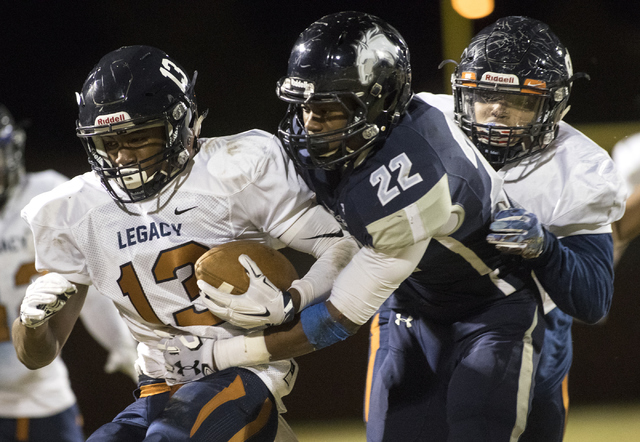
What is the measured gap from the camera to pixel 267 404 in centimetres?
166

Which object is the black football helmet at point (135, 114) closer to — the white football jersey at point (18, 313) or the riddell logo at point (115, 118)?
the riddell logo at point (115, 118)

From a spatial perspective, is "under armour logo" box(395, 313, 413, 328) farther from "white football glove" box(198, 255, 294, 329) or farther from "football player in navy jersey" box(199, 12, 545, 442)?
"white football glove" box(198, 255, 294, 329)

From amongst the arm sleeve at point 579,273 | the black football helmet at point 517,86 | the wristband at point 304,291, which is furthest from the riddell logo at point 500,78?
the wristband at point 304,291

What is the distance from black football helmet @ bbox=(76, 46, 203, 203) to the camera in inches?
65.6

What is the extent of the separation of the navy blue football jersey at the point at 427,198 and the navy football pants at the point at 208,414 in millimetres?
456

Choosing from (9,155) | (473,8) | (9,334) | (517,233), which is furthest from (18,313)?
(473,8)

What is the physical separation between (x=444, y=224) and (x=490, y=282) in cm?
37

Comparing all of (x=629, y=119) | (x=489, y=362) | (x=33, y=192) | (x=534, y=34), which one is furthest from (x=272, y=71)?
(x=489, y=362)

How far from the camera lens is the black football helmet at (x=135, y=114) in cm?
167

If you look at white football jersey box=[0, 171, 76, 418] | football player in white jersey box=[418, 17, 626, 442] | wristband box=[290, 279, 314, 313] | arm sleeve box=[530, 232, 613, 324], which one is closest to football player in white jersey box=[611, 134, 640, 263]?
football player in white jersey box=[418, 17, 626, 442]

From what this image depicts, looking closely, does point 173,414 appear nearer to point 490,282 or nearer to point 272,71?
point 490,282

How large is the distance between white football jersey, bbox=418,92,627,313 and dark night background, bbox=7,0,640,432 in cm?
129

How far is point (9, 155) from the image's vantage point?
2.90m

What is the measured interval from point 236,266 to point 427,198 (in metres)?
0.47
